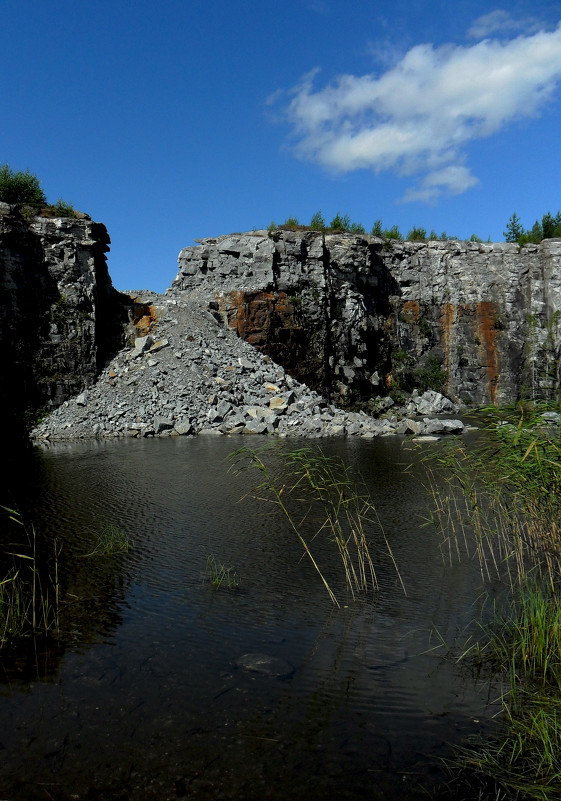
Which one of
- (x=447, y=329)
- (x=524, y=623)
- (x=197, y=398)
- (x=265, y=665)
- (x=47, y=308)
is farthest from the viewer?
(x=447, y=329)

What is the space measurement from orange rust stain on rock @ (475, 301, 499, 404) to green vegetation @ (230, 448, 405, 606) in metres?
26.5

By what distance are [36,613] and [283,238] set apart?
31.9 m

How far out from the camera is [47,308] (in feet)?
102

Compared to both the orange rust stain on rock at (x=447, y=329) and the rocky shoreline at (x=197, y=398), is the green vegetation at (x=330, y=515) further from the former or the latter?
the orange rust stain on rock at (x=447, y=329)

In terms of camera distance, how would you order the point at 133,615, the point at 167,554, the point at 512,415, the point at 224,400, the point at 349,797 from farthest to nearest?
the point at 224,400
the point at 167,554
the point at 512,415
the point at 133,615
the point at 349,797

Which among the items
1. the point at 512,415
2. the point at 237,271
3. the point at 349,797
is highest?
the point at 237,271

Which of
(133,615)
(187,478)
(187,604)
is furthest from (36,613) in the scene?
(187,478)

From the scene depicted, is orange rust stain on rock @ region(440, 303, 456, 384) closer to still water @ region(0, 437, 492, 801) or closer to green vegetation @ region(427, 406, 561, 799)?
green vegetation @ region(427, 406, 561, 799)

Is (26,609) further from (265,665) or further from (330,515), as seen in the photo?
(330,515)

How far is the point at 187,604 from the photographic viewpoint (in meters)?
6.71

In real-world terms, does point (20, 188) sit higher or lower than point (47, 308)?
higher

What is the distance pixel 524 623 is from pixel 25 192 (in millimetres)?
35468

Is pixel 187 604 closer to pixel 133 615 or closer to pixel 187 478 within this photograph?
pixel 133 615

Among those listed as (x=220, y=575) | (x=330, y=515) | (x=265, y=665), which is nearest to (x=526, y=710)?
(x=265, y=665)
